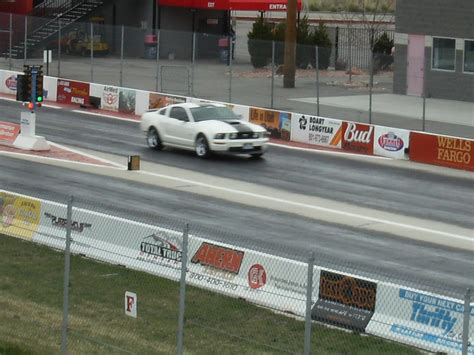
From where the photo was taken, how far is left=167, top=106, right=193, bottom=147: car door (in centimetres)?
3481

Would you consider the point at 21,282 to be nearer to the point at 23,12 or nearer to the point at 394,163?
the point at 394,163

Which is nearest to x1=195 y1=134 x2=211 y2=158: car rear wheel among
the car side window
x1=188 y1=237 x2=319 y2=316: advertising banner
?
the car side window

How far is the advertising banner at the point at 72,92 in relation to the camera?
45719mm

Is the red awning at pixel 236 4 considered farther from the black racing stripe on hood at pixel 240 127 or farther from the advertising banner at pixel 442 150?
the black racing stripe on hood at pixel 240 127

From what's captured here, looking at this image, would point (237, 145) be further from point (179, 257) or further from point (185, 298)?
point (185, 298)

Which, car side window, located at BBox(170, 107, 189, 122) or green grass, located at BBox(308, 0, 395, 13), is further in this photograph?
green grass, located at BBox(308, 0, 395, 13)

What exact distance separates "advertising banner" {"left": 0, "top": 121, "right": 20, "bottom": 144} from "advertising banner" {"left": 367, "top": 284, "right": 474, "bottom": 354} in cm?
2279

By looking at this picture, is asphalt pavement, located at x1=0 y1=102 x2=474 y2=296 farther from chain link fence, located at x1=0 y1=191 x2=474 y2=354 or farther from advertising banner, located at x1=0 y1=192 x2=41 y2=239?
advertising banner, located at x1=0 y1=192 x2=41 y2=239

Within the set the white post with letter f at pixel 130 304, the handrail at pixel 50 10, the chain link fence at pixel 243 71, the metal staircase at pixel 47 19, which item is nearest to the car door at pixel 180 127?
the chain link fence at pixel 243 71

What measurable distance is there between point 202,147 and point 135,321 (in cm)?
1790

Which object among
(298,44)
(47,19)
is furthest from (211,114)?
(47,19)

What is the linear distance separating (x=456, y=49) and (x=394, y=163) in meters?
16.3

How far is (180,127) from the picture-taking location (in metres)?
35.0

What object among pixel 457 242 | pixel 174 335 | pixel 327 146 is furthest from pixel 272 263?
pixel 327 146
